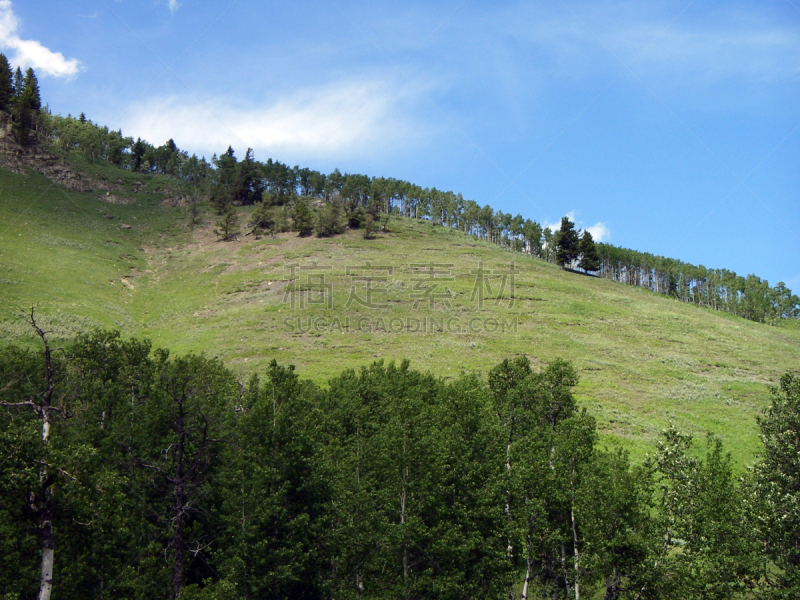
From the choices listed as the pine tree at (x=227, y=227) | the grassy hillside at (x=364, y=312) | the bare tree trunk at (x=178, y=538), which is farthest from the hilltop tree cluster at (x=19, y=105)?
the bare tree trunk at (x=178, y=538)

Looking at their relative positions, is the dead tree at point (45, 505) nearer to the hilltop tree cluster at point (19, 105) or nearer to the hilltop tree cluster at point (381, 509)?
the hilltop tree cluster at point (381, 509)

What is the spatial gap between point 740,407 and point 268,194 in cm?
12227

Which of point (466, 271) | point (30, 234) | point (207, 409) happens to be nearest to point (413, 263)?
point (466, 271)

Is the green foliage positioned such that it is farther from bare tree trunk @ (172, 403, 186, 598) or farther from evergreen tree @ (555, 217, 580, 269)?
evergreen tree @ (555, 217, 580, 269)

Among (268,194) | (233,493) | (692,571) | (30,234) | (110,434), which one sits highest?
(268,194)

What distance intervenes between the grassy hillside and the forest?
1009 cm

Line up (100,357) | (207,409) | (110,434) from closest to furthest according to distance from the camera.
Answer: (110,434), (207,409), (100,357)

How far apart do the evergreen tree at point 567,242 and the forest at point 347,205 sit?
37cm

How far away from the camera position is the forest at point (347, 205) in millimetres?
130875

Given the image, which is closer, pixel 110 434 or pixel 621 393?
pixel 110 434

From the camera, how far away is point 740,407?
59250 millimetres

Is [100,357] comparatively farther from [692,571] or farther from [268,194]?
[268,194]

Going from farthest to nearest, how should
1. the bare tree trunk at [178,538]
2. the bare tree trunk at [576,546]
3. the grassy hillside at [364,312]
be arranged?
the grassy hillside at [364,312]
the bare tree trunk at [576,546]
the bare tree trunk at [178,538]

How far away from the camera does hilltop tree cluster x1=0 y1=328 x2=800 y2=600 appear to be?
21.4 metres
